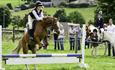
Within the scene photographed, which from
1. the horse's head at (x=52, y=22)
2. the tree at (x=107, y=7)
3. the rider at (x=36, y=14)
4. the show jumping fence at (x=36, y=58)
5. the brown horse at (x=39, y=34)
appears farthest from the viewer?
the tree at (x=107, y=7)

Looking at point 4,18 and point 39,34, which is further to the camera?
point 4,18

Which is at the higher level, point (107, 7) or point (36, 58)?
point (107, 7)

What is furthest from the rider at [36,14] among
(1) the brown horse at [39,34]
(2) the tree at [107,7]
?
(2) the tree at [107,7]

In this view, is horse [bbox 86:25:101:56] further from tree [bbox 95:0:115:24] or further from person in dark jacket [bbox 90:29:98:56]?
tree [bbox 95:0:115:24]

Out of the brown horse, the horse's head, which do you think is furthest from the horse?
the horse's head

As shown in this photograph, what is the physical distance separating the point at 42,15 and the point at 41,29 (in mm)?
476

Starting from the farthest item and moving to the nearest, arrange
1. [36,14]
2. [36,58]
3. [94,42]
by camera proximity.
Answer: [94,42] → [36,14] → [36,58]

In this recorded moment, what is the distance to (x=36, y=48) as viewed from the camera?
50.0ft

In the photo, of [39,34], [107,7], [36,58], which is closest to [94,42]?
[39,34]

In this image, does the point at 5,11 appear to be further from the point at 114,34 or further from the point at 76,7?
the point at 114,34

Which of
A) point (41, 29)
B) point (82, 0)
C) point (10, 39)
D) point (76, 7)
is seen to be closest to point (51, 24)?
point (41, 29)

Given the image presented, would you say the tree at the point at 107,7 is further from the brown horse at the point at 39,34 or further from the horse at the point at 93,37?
the brown horse at the point at 39,34

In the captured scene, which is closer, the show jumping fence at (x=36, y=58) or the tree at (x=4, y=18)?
the show jumping fence at (x=36, y=58)

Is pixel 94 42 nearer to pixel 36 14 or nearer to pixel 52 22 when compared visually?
pixel 52 22
